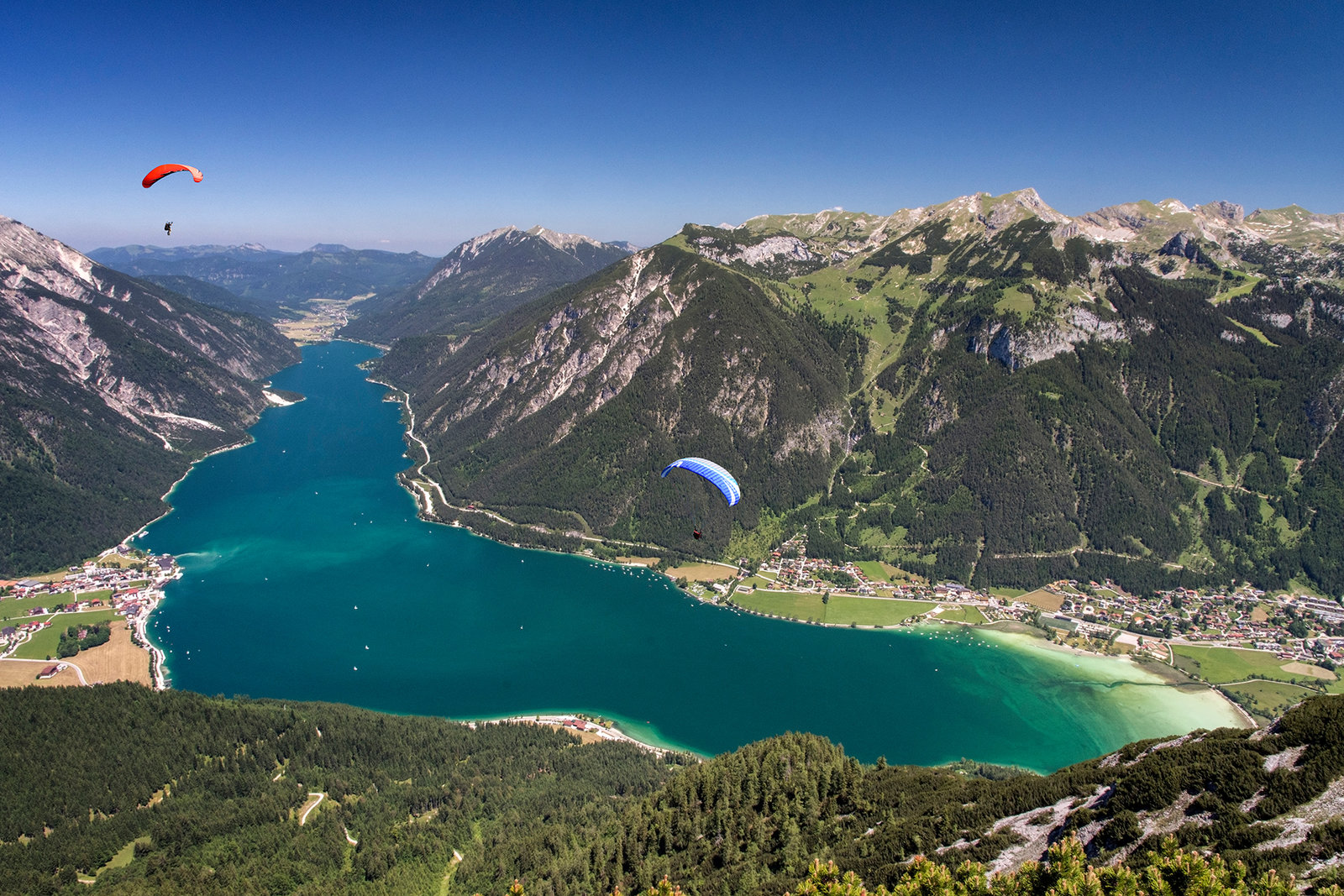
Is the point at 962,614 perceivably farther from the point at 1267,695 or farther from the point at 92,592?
the point at 92,592

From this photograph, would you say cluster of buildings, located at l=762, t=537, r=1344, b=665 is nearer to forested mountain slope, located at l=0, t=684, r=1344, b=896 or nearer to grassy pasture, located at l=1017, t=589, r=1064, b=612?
grassy pasture, located at l=1017, t=589, r=1064, b=612

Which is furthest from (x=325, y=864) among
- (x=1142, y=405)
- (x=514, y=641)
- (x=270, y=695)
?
(x=1142, y=405)

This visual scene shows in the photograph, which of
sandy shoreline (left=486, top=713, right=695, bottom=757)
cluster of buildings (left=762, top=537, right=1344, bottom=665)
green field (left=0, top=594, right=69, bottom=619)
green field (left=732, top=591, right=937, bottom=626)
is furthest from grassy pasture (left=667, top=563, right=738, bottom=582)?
green field (left=0, top=594, right=69, bottom=619)

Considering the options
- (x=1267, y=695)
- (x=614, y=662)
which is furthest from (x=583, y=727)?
(x=1267, y=695)

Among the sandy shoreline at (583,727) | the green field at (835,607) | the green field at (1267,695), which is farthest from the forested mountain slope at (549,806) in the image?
the green field at (1267,695)

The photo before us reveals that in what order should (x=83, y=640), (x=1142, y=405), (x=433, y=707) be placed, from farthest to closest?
(x=1142, y=405) → (x=83, y=640) → (x=433, y=707)

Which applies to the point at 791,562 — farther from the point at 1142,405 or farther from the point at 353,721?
the point at 1142,405
